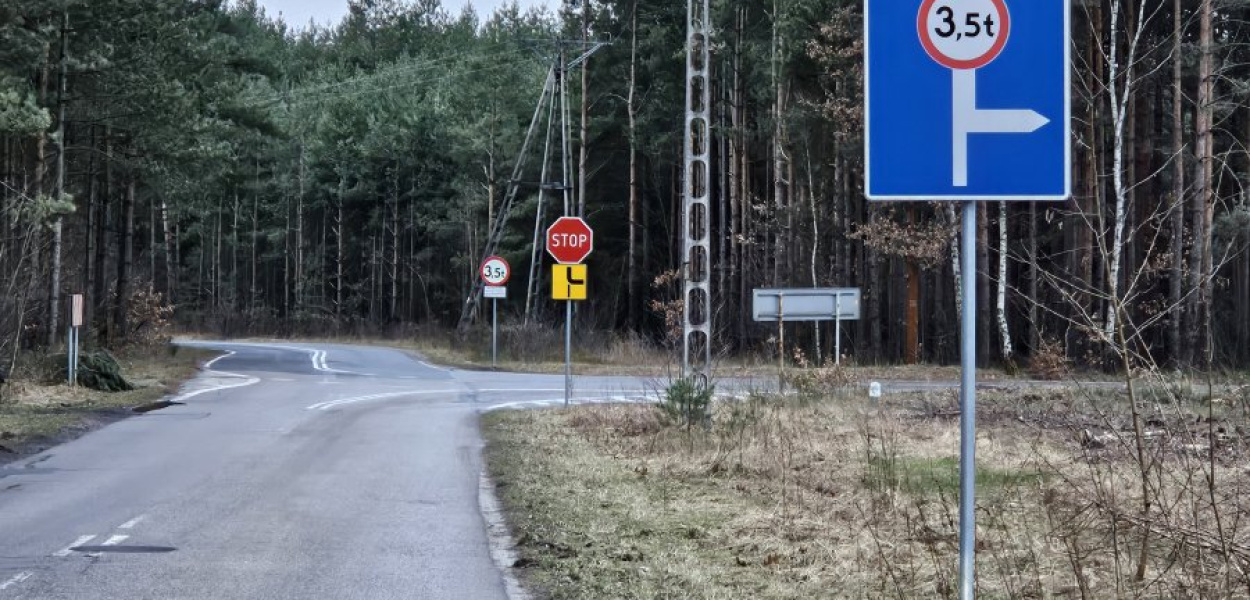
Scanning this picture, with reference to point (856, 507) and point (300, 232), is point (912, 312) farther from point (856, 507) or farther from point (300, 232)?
point (300, 232)

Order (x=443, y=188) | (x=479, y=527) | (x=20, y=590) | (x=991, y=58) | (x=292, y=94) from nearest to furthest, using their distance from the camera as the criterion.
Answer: (x=991, y=58) < (x=20, y=590) < (x=479, y=527) < (x=443, y=188) < (x=292, y=94)

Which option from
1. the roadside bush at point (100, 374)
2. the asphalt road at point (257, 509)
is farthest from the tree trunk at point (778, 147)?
the roadside bush at point (100, 374)

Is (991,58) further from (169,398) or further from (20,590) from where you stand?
(169,398)

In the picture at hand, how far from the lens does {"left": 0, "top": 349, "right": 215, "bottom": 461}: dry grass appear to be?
1747 cm

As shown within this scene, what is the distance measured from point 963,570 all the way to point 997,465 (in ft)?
25.5

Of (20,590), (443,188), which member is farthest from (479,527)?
(443,188)

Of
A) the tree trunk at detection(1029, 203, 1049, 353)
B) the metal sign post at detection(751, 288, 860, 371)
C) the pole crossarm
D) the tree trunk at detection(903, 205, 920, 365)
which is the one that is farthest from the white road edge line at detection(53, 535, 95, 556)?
the pole crossarm

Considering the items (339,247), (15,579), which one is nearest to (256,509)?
(15,579)

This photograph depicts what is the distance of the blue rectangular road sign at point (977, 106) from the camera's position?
14.7 ft

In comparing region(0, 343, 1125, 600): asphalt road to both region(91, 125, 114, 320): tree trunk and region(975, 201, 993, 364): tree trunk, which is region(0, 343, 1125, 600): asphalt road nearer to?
region(975, 201, 993, 364): tree trunk

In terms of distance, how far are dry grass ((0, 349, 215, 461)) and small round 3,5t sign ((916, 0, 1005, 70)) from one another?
13.6 metres

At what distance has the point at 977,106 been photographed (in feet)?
14.7

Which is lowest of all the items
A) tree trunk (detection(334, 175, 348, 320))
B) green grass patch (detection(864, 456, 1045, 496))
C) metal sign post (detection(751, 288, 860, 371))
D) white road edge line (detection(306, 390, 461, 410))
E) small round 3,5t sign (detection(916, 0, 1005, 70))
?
white road edge line (detection(306, 390, 461, 410))

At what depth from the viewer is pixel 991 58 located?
448 centimetres
